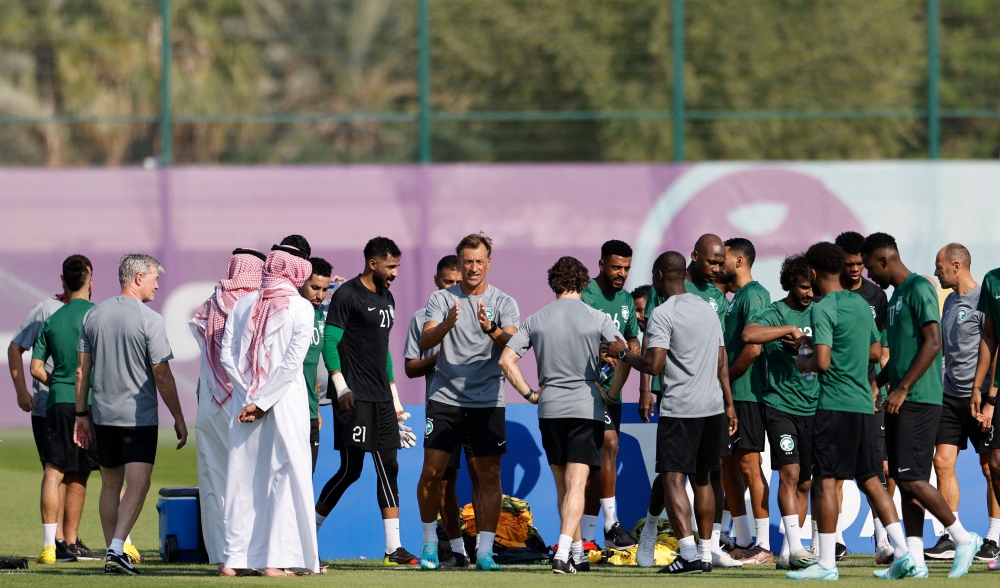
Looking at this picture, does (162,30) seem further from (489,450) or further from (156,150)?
(489,450)

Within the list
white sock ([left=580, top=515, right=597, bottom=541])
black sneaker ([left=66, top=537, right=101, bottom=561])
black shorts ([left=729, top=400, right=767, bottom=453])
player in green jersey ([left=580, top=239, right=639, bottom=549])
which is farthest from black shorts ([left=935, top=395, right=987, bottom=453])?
black sneaker ([left=66, top=537, right=101, bottom=561])

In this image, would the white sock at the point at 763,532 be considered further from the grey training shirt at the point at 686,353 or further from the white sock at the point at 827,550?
the white sock at the point at 827,550

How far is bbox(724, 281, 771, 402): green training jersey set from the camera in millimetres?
9938

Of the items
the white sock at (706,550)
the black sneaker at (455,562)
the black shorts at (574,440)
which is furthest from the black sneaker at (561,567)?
the white sock at (706,550)

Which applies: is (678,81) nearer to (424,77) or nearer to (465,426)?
(424,77)

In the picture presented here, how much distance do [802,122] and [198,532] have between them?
20.3 metres

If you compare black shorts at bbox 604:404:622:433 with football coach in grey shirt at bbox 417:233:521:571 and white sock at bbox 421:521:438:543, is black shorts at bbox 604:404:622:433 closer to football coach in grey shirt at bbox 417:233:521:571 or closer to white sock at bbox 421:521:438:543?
football coach in grey shirt at bbox 417:233:521:571

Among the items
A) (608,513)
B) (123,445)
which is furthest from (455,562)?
(123,445)

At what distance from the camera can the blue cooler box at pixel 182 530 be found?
1012 centimetres

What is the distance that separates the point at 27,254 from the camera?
17.4 meters

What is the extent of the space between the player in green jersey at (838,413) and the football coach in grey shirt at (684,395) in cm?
72

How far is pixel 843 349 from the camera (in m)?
8.63

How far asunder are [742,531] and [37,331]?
17.4ft

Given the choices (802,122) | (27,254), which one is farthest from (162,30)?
(802,122)
